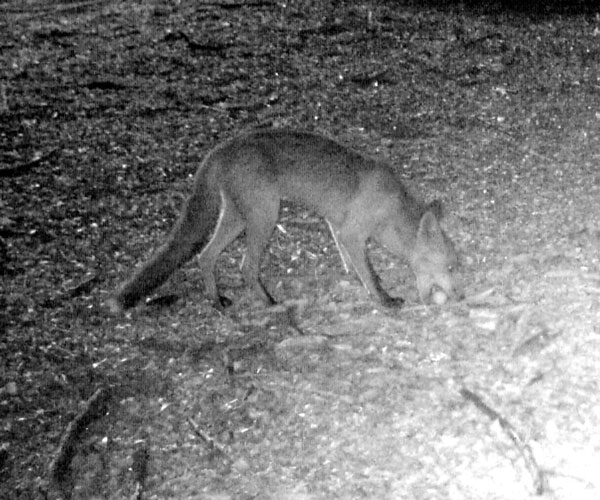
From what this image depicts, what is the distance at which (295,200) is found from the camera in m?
4.87

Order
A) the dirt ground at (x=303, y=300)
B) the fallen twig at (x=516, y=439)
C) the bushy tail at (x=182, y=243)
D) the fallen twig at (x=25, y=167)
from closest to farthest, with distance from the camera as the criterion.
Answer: the fallen twig at (x=516, y=439)
the dirt ground at (x=303, y=300)
the bushy tail at (x=182, y=243)
the fallen twig at (x=25, y=167)

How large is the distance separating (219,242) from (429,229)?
3.78 ft

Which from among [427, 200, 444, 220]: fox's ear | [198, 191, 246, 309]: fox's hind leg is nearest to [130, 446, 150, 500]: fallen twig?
[198, 191, 246, 309]: fox's hind leg

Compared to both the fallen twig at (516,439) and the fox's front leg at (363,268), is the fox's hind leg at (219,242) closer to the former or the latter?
the fox's front leg at (363,268)

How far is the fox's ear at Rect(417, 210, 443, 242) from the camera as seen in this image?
474cm

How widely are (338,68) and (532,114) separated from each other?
6.73 feet

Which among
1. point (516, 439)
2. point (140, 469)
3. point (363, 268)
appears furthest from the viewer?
point (363, 268)

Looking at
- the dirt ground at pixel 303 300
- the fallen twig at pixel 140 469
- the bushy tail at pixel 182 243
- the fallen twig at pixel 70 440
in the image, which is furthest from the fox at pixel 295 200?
the fallen twig at pixel 140 469

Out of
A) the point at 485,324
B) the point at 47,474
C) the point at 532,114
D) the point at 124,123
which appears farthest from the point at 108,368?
the point at 532,114

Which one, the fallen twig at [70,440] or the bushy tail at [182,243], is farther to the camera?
the bushy tail at [182,243]

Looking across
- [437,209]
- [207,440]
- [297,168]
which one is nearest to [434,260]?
[437,209]

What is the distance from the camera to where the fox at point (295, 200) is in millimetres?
4613

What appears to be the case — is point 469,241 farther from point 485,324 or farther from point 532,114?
point 532,114

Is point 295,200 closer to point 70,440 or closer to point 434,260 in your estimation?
point 434,260
